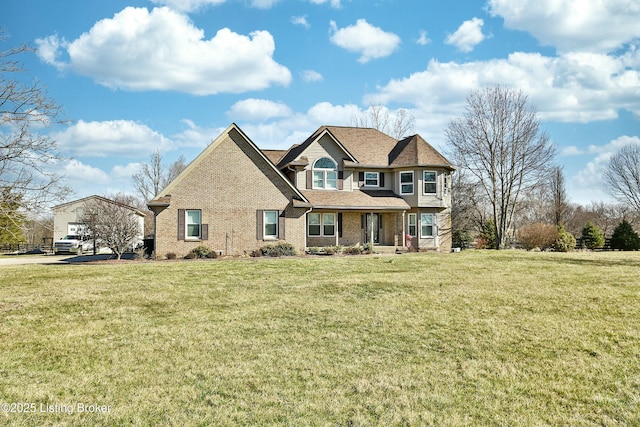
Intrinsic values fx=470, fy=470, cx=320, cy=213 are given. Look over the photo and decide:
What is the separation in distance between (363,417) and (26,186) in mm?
10428

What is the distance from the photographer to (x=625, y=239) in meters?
35.3

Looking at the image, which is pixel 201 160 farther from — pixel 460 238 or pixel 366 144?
pixel 460 238

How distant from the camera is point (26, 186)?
459 inches

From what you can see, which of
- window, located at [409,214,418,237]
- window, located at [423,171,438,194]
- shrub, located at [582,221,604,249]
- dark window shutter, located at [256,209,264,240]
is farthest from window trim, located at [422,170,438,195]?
shrub, located at [582,221,604,249]

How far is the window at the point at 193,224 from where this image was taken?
78.4ft

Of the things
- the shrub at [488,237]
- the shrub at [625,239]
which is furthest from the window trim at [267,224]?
the shrub at [625,239]

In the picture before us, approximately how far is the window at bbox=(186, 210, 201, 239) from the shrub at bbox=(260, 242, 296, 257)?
Result: 3.40m

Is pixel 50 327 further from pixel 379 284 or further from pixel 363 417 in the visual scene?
pixel 379 284

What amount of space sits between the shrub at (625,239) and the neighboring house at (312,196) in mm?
14301

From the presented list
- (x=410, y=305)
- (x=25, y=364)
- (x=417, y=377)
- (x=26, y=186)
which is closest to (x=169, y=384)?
(x=25, y=364)

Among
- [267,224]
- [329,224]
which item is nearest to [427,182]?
[329,224]

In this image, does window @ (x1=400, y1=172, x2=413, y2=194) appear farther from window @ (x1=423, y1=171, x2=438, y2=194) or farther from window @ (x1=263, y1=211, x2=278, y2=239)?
window @ (x1=263, y1=211, x2=278, y2=239)

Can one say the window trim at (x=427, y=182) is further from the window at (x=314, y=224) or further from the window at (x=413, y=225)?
the window at (x=314, y=224)

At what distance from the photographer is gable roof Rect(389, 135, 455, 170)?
30.2 metres
